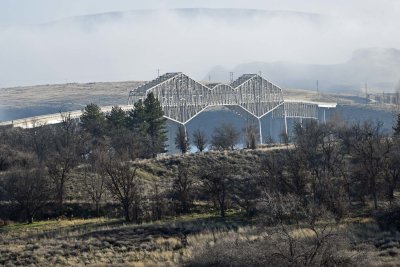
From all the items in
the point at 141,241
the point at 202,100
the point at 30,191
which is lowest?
the point at 141,241

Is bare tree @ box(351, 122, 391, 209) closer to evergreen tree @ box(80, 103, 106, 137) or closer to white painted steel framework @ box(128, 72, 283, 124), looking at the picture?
evergreen tree @ box(80, 103, 106, 137)

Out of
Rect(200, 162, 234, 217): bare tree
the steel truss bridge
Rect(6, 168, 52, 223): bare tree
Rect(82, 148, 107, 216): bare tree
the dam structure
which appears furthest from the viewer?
the steel truss bridge

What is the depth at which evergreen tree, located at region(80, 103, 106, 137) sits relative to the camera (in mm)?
78750

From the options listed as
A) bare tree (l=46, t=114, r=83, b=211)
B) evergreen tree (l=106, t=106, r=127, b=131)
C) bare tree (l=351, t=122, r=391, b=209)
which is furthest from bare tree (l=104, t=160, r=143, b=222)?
evergreen tree (l=106, t=106, r=127, b=131)

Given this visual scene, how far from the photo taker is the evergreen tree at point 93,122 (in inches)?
3100

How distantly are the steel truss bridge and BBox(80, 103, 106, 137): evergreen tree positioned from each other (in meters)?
35.0

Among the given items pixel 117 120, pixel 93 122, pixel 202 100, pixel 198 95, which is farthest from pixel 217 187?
pixel 202 100

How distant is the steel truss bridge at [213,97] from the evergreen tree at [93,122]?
115ft

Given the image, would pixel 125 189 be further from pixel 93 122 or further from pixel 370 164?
pixel 93 122

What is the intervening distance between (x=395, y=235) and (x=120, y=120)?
52401 mm

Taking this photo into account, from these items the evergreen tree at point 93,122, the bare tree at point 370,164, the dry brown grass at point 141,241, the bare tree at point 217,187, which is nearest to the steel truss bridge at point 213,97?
the evergreen tree at point 93,122

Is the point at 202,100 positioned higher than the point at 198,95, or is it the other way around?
the point at 198,95

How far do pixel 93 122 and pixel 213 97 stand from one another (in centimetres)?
5848

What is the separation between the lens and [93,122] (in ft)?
259
